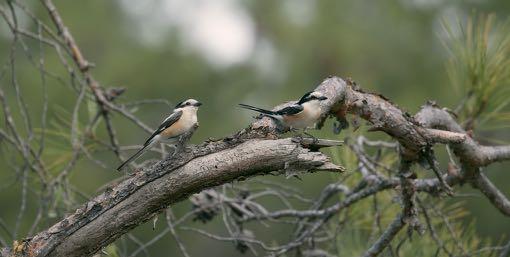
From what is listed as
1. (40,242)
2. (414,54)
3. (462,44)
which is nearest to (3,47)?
(414,54)

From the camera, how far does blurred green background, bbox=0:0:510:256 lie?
288 inches

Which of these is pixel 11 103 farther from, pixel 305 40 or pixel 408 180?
pixel 408 180

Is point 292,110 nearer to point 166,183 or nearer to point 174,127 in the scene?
point 166,183

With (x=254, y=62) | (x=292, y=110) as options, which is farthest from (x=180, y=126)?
(x=254, y=62)

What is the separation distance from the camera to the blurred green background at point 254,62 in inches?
288

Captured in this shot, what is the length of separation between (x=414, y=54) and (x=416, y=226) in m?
5.95

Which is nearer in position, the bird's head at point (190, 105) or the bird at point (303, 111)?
the bird at point (303, 111)

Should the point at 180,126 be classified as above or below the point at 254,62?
below

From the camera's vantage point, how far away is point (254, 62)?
28.6ft

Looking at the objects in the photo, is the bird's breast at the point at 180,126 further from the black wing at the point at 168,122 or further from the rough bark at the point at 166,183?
the rough bark at the point at 166,183

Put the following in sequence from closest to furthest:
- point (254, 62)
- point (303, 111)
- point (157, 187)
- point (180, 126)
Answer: point (157, 187) → point (303, 111) → point (180, 126) → point (254, 62)

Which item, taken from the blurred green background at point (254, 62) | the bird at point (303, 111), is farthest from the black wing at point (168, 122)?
the blurred green background at point (254, 62)

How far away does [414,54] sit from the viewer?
804cm

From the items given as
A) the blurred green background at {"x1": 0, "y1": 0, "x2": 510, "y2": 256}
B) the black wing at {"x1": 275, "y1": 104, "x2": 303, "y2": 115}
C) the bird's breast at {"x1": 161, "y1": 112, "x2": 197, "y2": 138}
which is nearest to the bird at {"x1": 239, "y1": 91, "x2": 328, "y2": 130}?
the black wing at {"x1": 275, "y1": 104, "x2": 303, "y2": 115}
